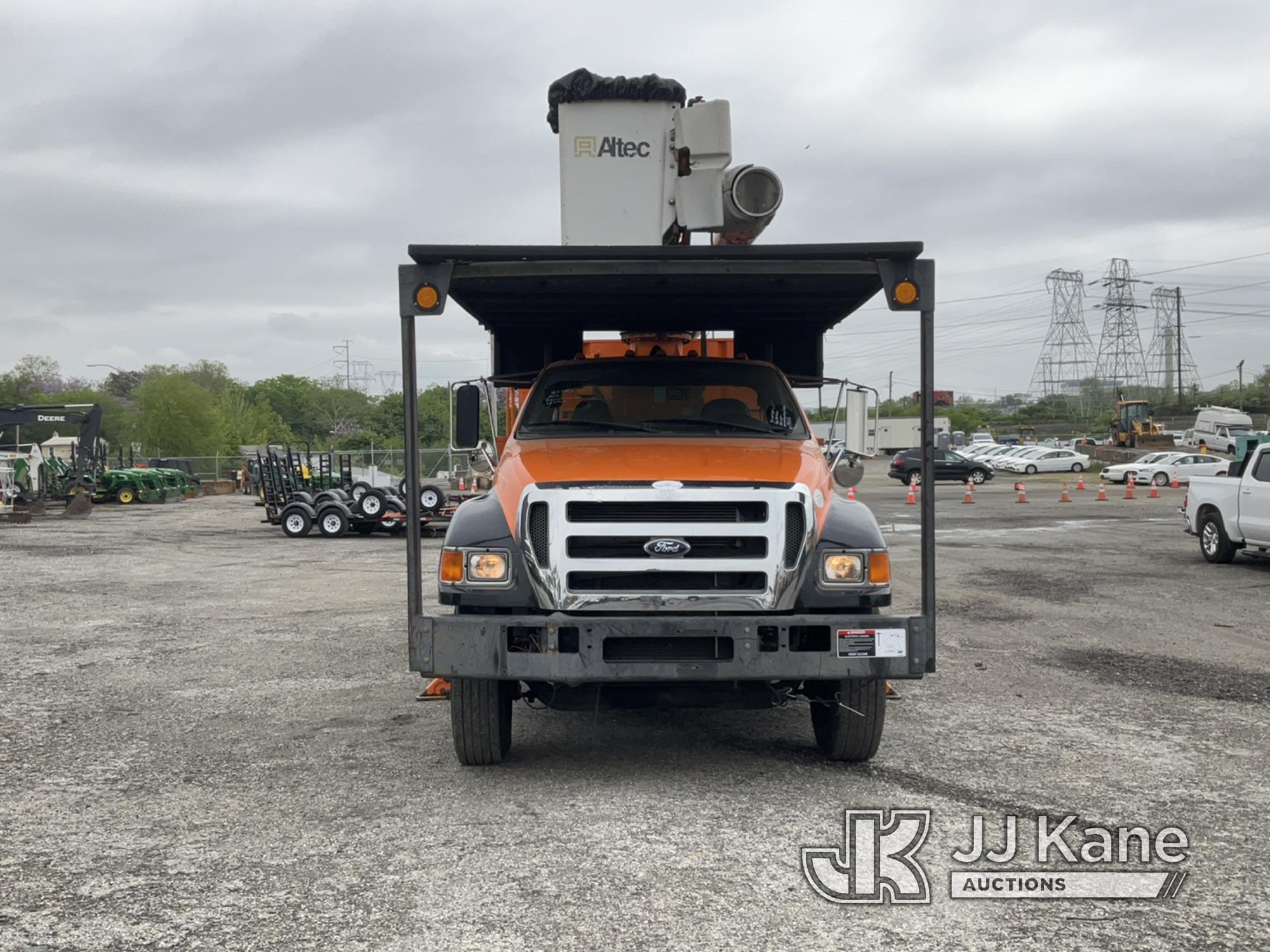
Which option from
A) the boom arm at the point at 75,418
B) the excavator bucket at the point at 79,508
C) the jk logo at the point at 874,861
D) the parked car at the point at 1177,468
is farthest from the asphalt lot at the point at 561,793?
the parked car at the point at 1177,468

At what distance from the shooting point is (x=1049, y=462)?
54375mm

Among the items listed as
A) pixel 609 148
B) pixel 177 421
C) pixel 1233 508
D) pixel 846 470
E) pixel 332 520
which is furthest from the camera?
pixel 177 421

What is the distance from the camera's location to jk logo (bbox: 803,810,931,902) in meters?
4.06

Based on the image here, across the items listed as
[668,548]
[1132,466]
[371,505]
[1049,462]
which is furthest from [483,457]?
[1049,462]

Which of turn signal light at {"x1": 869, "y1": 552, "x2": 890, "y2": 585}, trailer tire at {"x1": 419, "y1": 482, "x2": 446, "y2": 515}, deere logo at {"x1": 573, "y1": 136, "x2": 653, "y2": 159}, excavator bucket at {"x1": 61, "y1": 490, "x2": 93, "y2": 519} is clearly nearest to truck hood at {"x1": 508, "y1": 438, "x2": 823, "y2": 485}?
turn signal light at {"x1": 869, "y1": 552, "x2": 890, "y2": 585}

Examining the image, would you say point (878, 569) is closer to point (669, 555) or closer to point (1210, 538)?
point (669, 555)

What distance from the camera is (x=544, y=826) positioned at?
4773 mm

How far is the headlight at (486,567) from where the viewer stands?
5.20 m

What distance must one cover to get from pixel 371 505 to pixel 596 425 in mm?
17237

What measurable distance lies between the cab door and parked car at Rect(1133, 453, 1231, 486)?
27616 mm

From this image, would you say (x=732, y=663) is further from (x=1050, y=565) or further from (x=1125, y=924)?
(x=1050, y=565)

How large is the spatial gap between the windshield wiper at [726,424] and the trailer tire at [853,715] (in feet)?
5.18

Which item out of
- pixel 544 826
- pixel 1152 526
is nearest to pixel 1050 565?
pixel 1152 526

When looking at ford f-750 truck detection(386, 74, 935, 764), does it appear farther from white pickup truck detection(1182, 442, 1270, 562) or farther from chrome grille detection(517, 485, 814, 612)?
white pickup truck detection(1182, 442, 1270, 562)
